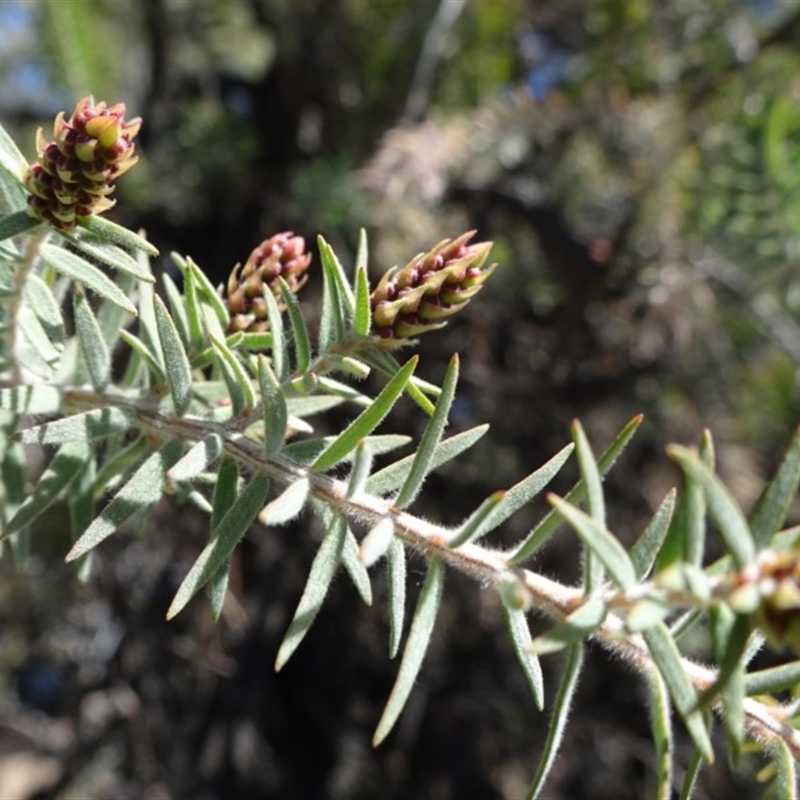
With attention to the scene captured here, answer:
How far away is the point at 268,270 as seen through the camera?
544 mm

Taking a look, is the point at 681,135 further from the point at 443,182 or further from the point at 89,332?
the point at 89,332

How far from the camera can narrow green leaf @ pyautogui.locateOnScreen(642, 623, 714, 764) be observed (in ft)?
1.21

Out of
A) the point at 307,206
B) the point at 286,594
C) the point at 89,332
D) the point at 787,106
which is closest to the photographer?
the point at 89,332

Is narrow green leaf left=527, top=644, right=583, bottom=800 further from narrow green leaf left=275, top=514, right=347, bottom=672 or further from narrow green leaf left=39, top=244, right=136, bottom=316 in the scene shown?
narrow green leaf left=39, top=244, right=136, bottom=316

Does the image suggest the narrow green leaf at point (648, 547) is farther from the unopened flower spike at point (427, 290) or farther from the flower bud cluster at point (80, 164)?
the flower bud cluster at point (80, 164)

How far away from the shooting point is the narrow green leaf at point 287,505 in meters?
0.38

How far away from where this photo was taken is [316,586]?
44 centimetres

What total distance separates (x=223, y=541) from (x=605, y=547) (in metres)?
0.18

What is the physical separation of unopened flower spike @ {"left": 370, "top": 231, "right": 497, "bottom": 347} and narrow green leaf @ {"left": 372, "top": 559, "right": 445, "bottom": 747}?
11 cm

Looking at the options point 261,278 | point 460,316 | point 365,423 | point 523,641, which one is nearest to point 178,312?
point 261,278

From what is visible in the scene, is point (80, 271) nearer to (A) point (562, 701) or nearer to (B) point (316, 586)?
(B) point (316, 586)

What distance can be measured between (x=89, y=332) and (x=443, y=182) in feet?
3.04

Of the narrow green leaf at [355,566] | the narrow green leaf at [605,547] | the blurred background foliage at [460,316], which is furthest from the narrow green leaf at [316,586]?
the blurred background foliage at [460,316]

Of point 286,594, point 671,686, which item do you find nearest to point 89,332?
point 671,686
